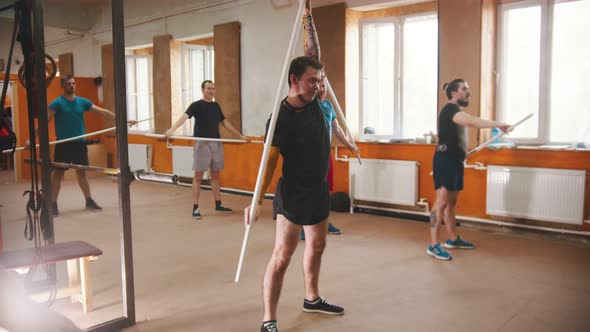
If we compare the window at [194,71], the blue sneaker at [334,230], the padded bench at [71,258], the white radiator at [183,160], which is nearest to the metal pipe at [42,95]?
the padded bench at [71,258]

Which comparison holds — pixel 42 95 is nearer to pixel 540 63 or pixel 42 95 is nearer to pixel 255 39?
pixel 540 63

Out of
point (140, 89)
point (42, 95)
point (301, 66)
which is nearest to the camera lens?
point (301, 66)

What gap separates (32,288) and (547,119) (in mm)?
4792

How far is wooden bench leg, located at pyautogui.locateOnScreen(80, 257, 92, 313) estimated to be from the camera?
313 centimetres

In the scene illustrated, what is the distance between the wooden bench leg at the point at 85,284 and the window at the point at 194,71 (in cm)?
608

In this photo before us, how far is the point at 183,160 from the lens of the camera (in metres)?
8.73

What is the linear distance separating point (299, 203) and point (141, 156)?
7.37m

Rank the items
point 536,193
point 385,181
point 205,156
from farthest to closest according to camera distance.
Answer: point 205,156, point 385,181, point 536,193

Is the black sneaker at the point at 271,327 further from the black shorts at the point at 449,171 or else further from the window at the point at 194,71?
the window at the point at 194,71

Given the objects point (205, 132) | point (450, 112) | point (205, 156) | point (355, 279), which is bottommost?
point (355, 279)

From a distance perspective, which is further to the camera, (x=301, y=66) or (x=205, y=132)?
(x=205, y=132)

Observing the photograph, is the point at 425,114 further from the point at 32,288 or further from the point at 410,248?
the point at 32,288

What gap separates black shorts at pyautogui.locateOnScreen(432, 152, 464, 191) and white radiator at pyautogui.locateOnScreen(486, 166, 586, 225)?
3.84 ft

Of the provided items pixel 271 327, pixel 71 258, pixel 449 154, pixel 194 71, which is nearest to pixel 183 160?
pixel 194 71
